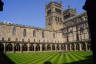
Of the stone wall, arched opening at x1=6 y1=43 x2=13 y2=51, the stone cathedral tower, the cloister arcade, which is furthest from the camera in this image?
the stone cathedral tower

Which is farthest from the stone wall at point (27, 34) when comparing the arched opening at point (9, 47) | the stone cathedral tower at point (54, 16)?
the stone cathedral tower at point (54, 16)

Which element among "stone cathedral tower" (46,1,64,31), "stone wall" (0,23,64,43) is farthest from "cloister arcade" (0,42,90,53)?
"stone cathedral tower" (46,1,64,31)

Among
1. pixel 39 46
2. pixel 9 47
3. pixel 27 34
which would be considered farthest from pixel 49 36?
pixel 9 47

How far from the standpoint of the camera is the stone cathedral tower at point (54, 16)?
3381 inches

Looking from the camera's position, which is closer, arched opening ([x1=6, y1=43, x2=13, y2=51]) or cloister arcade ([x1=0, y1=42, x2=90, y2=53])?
cloister arcade ([x1=0, y1=42, x2=90, y2=53])

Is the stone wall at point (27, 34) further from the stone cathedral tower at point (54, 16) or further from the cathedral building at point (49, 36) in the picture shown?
the stone cathedral tower at point (54, 16)

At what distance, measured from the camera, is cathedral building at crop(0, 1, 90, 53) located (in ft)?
195

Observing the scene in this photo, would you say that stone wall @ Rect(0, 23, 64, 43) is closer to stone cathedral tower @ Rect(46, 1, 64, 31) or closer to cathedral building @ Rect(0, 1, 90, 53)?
cathedral building @ Rect(0, 1, 90, 53)

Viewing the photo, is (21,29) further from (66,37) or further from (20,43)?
(66,37)

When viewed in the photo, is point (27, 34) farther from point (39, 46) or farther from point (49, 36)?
point (49, 36)

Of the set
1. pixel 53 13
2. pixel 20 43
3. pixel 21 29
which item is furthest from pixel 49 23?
pixel 20 43

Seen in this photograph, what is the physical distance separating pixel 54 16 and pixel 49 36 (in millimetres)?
16347

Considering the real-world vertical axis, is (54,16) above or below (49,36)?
above

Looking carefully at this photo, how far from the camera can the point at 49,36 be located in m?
75.4
